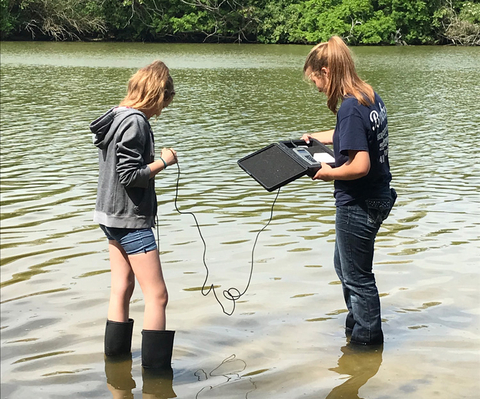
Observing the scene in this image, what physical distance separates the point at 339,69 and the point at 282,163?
60cm

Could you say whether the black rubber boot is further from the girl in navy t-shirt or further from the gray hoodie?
the girl in navy t-shirt

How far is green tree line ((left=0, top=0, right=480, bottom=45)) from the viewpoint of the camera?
5003 cm

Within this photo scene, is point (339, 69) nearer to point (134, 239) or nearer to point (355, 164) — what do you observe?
point (355, 164)

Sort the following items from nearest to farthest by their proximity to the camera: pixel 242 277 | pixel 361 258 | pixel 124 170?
pixel 124 170 → pixel 361 258 → pixel 242 277

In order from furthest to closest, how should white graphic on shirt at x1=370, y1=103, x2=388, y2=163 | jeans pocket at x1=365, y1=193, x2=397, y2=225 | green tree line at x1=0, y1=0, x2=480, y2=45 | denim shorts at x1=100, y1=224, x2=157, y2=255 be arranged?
green tree line at x1=0, y1=0, x2=480, y2=45 < jeans pocket at x1=365, y1=193, x2=397, y2=225 < white graphic on shirt at x1=370, y1=103, x2=388, y2=163 < denim shorts at x1=100, y1=224, x2=157, y2=255

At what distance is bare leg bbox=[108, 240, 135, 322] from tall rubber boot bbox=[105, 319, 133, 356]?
41 mm

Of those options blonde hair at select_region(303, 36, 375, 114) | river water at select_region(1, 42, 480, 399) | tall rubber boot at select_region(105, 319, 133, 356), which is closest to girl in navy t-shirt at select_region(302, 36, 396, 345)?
blonde hair at select_region(303, 36, 375, 114)

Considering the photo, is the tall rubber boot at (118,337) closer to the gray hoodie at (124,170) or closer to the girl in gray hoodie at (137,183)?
the girl in gray hoodie at (137,183)

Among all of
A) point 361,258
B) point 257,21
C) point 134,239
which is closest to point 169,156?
point 134,239

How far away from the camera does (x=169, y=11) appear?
53.7 meters

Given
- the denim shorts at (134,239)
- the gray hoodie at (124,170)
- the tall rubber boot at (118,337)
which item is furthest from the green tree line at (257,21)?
the denim shorts at (134,239)

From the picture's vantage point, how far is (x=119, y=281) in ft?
13.0

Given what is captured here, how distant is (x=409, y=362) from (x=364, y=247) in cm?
79

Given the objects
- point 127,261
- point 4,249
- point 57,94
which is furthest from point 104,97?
point 127,261
